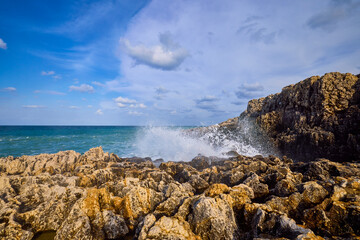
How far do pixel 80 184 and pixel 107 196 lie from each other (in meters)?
2.58

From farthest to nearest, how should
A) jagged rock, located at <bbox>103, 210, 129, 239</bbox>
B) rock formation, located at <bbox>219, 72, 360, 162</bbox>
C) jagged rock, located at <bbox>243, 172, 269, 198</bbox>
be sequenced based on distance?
1. rock formation, located at <bbox>219, 72, 360, 162</bbox>
2. jagged rock, located at <bbox>243, 172, 269, 198</bbox>
3. jagged rock, located at <bbox>103, 210, 129, 239</bbox>

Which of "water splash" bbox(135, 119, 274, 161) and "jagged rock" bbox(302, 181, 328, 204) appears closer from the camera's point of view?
"jagged rock" bbox(302, 181, 328, 204)

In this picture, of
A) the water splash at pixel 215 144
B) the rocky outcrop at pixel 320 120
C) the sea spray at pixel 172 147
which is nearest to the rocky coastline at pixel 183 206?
the rocky outcrop at pixel 320 120

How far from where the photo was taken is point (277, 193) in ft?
19.1

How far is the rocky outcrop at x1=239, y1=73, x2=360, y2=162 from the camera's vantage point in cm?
1248

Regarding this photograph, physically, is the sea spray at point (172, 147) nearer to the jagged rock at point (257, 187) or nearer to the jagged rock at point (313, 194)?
the jagged rock at point (257, 187)

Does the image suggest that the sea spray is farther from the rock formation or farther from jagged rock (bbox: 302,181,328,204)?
jagged rock (bbox: 302,181,328,204)

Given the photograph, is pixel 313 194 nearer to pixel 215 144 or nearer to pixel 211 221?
pixel 211 221

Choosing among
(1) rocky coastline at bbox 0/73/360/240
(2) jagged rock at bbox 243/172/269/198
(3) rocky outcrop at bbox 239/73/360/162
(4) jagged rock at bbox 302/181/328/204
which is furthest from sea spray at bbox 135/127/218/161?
(4) jagged rock at bbox 302/181/328/204

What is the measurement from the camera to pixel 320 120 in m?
14.2

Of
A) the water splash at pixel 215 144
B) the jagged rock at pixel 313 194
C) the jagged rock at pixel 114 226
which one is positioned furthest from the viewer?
the water splash at pixel 215 144

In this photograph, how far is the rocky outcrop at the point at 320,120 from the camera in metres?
12.5

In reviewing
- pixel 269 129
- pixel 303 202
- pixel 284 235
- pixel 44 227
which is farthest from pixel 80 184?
pixel 269 129

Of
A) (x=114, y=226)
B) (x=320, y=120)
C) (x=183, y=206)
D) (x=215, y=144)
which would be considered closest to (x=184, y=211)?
(x=183, y=206)
